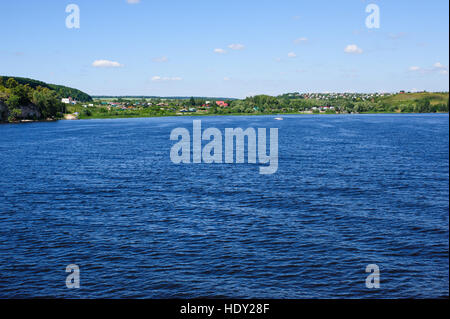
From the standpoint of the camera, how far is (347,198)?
50.9m

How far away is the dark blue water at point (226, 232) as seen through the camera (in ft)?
95.8

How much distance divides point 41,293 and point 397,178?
173 ft

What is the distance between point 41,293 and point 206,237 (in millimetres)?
14661

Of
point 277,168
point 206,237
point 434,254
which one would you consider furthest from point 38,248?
point 277,168

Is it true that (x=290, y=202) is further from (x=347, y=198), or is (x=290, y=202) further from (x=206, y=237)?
(x=206, y=237)

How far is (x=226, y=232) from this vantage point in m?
38.9

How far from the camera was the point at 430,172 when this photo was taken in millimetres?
67500

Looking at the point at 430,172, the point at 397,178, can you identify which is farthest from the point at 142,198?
the point at 430,172

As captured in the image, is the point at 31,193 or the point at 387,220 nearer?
the point at 387,220

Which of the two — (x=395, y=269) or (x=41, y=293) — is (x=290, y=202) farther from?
(x=41, y=293)

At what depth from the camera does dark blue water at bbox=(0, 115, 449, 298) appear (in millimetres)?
29203

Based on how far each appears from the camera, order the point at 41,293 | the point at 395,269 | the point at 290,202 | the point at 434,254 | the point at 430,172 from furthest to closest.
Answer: the point at 430,172
the point at 290,202
the point at 434,254
the point at 395,269
the point at 41,293
